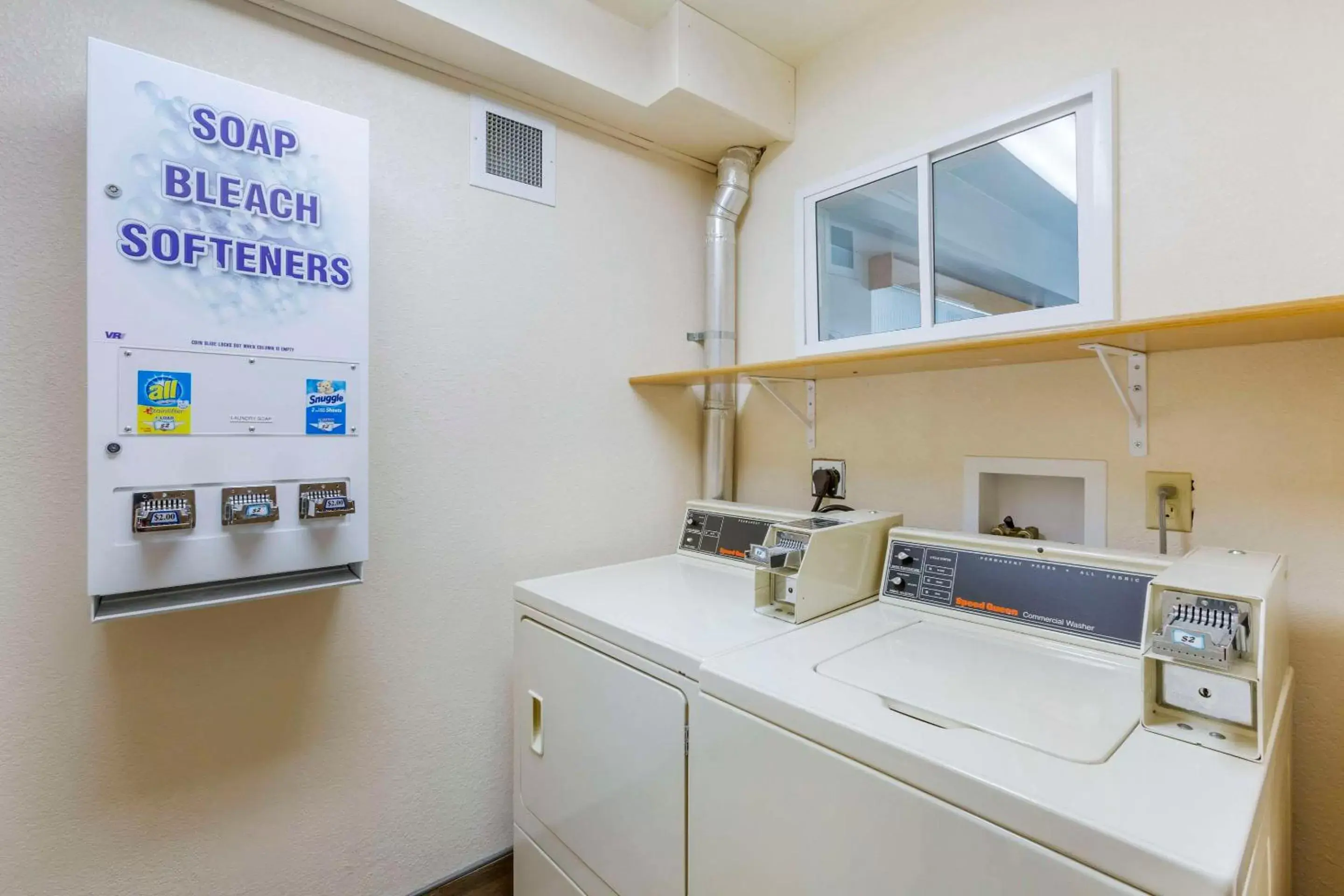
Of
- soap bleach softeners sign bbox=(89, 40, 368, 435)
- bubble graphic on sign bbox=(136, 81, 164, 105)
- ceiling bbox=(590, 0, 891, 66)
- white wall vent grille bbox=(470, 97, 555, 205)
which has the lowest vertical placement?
soap bleach softeners sign bbox=(89, 40, 368, 435)

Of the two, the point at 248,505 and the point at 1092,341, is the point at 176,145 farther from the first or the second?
the point at 1092,341

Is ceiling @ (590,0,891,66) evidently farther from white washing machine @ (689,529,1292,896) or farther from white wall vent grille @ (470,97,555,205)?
white washing machine @ (689,529,1292,896)

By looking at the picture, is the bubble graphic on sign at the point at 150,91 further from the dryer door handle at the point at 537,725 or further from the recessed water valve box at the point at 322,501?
the dryer door handle at the point at 537,725

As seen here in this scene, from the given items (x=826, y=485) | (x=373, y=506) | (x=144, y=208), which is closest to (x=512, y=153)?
(x=144, y=208)

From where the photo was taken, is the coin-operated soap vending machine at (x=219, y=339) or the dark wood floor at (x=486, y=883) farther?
the dark wood floor at (x=486, y=883)

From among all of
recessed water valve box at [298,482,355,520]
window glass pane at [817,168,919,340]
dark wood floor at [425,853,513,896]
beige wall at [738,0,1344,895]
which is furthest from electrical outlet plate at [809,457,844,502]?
dark wood floor at [425,853,513,896]

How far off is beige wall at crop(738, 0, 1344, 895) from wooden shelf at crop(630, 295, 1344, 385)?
8cm

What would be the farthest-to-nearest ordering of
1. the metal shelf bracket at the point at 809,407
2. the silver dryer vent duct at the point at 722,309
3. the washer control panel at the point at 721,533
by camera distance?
the silver dryer vent duct at the point at 722,309
the metal shelf bracket at the point at 809,407
the washer control panel at the point at 721,533

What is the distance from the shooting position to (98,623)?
4.06 ft

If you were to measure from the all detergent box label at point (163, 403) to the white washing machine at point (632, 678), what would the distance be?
2.72 feet

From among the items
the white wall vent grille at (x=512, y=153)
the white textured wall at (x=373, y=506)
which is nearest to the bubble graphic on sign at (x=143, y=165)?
the white textured wall at (x=373, y=506)

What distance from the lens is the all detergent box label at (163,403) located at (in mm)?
1152

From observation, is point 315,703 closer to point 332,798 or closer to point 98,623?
point 332,798

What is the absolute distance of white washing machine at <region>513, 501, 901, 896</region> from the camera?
116 centimetres
